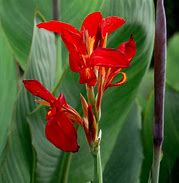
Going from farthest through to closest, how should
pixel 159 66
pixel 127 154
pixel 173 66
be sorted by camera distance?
pixel 173 66
pixel 127 154
pixel 159 66

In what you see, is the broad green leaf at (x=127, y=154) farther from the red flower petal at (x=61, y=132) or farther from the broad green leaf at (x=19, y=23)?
the red flower petal at (x=61, y=132)

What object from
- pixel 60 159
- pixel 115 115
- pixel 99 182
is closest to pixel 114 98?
pixel 115 115

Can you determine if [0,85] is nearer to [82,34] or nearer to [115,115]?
[115,115]

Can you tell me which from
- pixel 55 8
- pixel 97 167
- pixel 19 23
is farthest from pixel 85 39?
pixel 19 23

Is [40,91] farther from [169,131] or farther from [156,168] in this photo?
[169,131]

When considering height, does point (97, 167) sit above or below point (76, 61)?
below

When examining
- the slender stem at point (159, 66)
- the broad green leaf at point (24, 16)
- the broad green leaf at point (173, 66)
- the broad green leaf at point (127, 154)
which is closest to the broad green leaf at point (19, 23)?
the broad green leaf at point (24, 16)

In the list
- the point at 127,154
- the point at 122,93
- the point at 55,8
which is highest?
the point at 55,8
